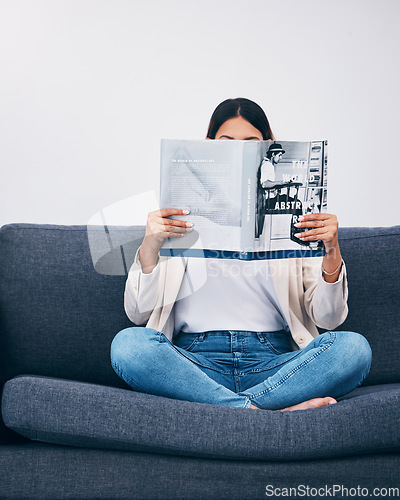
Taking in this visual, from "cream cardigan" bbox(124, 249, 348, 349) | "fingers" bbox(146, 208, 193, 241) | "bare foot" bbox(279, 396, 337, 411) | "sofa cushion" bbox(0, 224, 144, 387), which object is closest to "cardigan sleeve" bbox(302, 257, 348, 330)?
Answer: "cream cardigan" bbox(124, 249, 348, 349)

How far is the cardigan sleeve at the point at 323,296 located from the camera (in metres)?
1.38

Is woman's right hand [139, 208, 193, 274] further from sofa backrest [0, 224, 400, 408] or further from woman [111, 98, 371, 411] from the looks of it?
sofa backrest [0, 224, 400, 408]

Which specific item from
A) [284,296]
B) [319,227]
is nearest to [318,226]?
[319,227]

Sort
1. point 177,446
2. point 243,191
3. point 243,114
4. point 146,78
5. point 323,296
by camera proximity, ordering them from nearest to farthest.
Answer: point 177,446 < point 243,191 < point 323,296 < point 243,114 < point 146,78

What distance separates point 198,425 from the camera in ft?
3.65

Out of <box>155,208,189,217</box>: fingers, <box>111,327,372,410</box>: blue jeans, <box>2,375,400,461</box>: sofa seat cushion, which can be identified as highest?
<box>155,208,189,217</box>: fingers

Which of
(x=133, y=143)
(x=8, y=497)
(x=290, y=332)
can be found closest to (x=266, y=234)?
(x=290, y=332)

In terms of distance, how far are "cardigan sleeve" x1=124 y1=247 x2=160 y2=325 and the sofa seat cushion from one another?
0.34 m

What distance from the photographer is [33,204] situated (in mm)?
2059

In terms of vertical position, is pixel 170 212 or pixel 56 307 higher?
pixel 170 212

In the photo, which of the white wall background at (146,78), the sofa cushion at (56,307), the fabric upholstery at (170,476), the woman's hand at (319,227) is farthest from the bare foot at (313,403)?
the white wall background at (146,78)

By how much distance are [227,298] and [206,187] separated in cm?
35

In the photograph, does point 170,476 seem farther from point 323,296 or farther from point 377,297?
point 377,297

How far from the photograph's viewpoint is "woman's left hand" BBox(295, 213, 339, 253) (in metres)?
1.30
